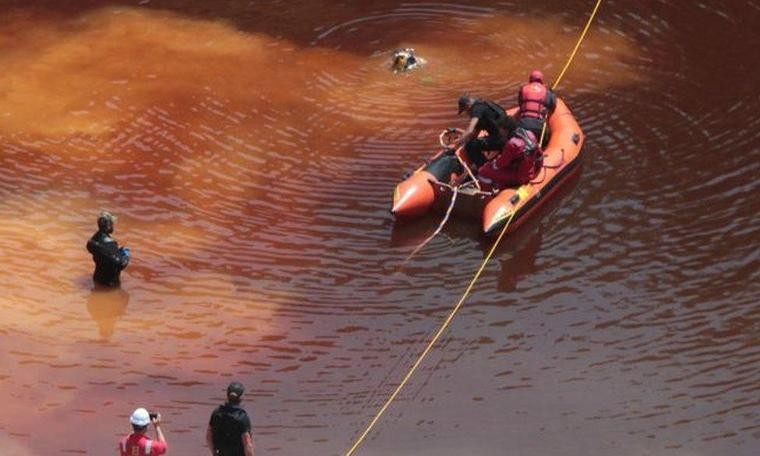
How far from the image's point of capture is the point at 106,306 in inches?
521

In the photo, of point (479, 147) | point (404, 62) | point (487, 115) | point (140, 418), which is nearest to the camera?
point (140, 418)

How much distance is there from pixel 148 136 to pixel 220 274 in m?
3.36

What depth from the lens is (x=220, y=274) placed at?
1377 cm

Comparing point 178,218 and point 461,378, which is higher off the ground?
point 178,218

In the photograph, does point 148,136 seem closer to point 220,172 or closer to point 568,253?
point 220,172

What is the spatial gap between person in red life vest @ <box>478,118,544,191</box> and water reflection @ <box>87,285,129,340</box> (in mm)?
4335

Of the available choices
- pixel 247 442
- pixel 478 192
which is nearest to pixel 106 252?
pixel 247 442

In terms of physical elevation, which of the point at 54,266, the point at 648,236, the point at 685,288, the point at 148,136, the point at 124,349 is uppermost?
the point at 148,136

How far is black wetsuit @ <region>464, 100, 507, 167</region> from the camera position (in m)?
15.1

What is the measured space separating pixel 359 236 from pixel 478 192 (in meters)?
1.42

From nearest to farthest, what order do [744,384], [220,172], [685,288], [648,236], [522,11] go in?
[744,384] < [685,288] < [648,236] < [220,172] < [522,11]

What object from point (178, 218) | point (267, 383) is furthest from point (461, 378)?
point (178, 218)

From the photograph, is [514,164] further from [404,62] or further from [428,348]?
[404,62]

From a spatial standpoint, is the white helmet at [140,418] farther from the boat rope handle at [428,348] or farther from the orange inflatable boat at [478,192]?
the orange inflatable boat at [478,192]
